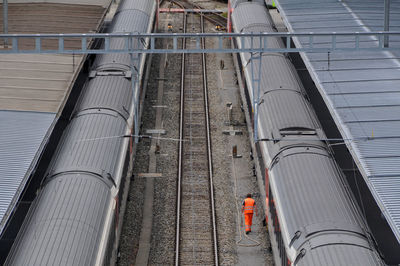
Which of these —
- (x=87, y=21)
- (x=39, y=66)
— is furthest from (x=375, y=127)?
(x=87, y=21)

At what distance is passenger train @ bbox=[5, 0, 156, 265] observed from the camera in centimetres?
1502

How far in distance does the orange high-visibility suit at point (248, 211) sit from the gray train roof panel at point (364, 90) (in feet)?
12.4

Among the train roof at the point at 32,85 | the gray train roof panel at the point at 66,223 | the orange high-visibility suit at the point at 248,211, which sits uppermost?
the train roof at the point at 32,85

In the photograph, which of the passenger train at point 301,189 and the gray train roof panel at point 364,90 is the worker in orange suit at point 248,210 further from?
the gray train roof panel at point 364,90

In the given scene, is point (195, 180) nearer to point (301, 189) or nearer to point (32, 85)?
point (32, 85)

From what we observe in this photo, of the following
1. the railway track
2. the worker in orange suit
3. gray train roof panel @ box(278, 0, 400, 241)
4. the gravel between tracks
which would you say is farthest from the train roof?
gray train roof panel @ box(278, 0, 400, 241)

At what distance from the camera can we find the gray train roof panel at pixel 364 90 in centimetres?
1722

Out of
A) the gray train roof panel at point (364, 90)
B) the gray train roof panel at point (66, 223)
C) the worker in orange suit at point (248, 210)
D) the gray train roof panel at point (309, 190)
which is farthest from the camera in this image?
the worker in orange suit at point (248, 210)

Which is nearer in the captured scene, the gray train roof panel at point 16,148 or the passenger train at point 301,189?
the passenger train at point 301,189

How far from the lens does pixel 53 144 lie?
2377 centimetres

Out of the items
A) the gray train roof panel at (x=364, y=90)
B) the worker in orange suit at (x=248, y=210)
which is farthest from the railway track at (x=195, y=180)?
the gray train roof panel at (x=364, y=90)

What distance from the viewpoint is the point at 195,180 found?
25.3m

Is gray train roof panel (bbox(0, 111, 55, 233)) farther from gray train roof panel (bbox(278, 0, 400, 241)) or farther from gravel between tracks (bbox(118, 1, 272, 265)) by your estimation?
gray train roof panel (bbox(278, 0, 400, 241))

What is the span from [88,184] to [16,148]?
113 inches
